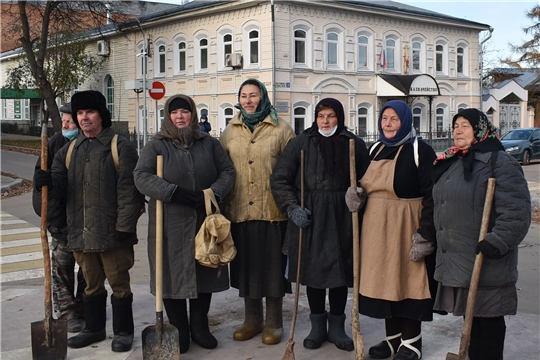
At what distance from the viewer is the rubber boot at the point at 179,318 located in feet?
15.3

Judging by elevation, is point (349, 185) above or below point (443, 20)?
below

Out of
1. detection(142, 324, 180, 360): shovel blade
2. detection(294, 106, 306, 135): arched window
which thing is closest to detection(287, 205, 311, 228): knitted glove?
detection(142, 324, 180, 360): shovel blade

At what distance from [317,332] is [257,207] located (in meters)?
1.10

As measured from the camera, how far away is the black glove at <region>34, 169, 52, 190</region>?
4.46m

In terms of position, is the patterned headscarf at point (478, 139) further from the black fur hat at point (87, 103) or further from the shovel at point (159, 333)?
the black fur hat at point (87, 103)

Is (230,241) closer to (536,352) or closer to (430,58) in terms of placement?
(536,352)

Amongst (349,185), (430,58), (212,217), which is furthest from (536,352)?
(430,58)

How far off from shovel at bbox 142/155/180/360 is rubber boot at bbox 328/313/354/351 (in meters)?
1.22

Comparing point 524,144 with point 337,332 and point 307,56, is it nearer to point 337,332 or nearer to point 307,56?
point 307,56

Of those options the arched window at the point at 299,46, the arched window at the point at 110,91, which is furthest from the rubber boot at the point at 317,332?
the arched window at the point at 110,91

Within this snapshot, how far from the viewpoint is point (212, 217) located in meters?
4.45

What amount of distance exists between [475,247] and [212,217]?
1851 mm

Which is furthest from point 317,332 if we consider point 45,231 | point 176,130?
point 45,231

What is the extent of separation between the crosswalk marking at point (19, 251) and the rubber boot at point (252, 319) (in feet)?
11.3
